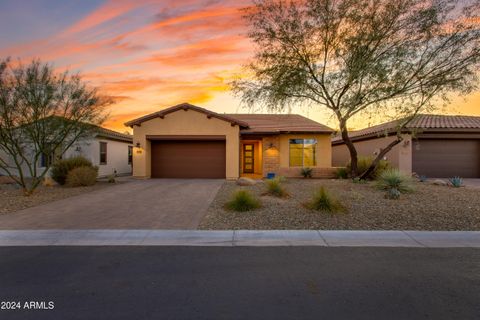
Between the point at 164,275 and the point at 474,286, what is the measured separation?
4773 mm

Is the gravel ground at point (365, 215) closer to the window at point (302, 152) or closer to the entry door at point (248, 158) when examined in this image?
the window at point (302, 152)

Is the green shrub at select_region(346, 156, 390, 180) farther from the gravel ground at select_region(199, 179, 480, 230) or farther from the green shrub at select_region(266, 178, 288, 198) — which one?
the green shrub at select_region(266, 178, 288, 198)

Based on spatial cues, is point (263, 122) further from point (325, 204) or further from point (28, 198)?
point (28, 198)

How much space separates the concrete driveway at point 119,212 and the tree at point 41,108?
3599 mm

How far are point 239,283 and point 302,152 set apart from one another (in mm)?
17476

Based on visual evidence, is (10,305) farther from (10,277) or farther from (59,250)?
(59,250)

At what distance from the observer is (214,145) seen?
20359 mm

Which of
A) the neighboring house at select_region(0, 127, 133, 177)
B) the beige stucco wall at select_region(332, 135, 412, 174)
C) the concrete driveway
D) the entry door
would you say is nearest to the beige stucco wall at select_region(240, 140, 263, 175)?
the entry door

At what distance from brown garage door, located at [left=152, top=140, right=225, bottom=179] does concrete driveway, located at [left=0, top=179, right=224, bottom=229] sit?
22.6 feet

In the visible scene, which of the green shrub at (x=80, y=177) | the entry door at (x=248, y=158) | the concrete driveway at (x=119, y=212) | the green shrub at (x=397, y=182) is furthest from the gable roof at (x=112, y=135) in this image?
the green shrub at (x=397, y=182)

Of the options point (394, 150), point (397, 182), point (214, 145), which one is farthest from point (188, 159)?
point (394, 150)

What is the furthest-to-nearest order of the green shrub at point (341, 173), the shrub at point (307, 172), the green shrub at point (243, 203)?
1. the shrub at point (307, 172)
2. the green shrub at point (341, 173)
3. the green shrub at point (243, 203)

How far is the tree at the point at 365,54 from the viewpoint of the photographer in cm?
1131

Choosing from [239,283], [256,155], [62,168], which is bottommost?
[239,283]
